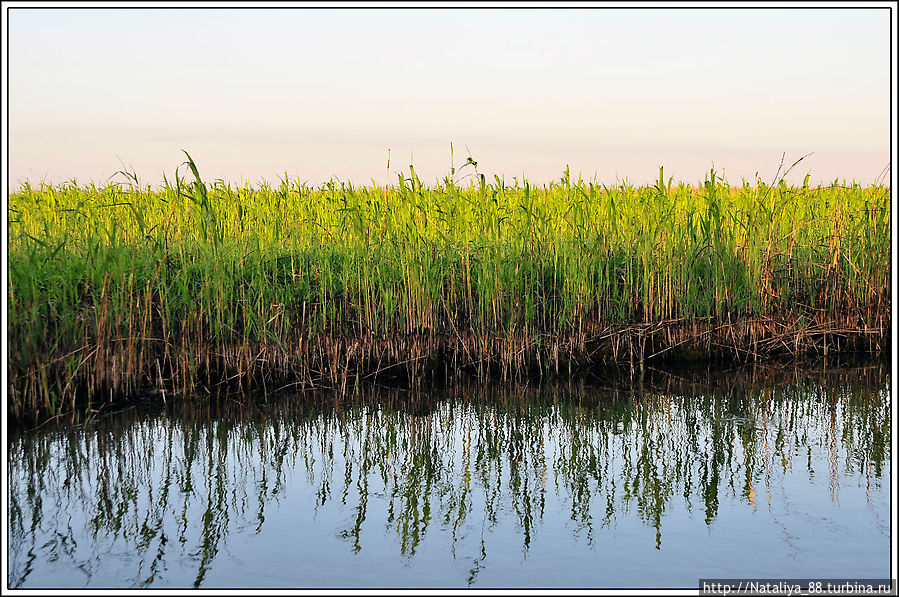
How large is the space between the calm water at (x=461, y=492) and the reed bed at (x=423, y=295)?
40 centimetres

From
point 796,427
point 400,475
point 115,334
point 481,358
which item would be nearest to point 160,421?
point 115,334

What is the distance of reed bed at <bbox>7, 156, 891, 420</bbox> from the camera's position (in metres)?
4.79

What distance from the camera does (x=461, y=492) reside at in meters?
3.60

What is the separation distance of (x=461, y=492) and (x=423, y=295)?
2.07m

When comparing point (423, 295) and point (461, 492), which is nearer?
point (461, 492)

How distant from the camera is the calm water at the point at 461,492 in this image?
2.93m

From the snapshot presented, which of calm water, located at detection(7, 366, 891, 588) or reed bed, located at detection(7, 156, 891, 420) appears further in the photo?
reed bed, located at detection(7, 156, 891, 420)

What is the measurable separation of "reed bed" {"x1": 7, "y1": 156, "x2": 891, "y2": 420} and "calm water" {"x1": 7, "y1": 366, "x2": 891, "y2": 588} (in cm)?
40

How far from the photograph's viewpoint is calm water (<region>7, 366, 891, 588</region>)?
293 cm

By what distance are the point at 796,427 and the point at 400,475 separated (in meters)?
2.43

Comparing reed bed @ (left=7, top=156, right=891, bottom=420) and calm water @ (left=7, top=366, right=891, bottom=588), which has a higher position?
reed bed @ (left=7, top=156, right=891, bottom=420)

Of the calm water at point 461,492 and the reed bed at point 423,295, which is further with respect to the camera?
the reed bed at point 423,295

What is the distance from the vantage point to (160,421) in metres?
4.52

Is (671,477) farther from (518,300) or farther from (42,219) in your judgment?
(42,219)
